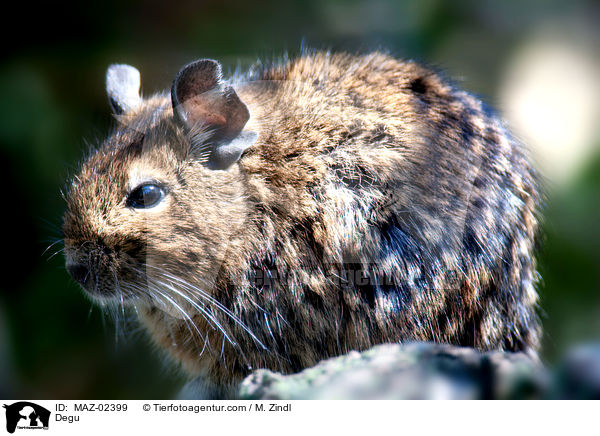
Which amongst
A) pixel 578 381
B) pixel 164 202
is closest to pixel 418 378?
pixel 578 381

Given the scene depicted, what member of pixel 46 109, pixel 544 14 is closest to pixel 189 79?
pixel 544 14

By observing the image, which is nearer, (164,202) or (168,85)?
(164,202)

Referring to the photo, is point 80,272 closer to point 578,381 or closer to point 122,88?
point 122,88

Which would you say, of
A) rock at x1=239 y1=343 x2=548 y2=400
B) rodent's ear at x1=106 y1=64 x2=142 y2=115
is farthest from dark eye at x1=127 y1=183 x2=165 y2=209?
rock at x1=239 y1=343 x2=548 y2=400

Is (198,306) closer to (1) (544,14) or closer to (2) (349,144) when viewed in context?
(2) (349,144)
